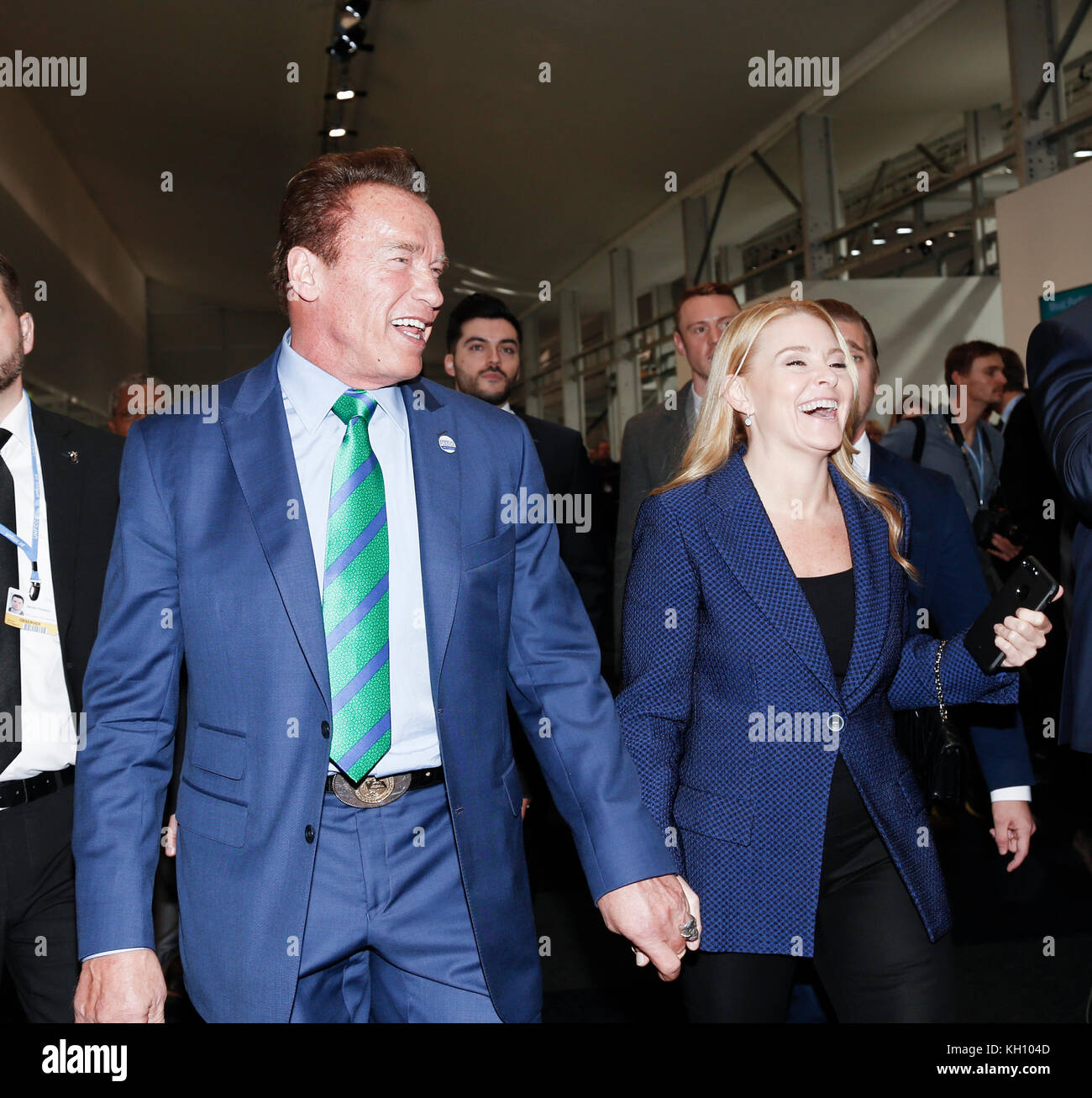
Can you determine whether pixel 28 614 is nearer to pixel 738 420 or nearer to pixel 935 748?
pixel 738 420

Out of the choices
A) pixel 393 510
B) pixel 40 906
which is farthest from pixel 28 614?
pixel 393 510

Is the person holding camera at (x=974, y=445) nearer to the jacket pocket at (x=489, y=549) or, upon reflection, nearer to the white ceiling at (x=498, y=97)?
the jacket pocket at (x=489, y=549)

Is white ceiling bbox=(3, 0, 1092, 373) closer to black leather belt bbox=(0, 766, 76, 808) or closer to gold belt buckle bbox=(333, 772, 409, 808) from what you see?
black leather belt bbox=(0, 766, 76, 808)

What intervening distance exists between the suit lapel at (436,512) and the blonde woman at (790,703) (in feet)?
1.58

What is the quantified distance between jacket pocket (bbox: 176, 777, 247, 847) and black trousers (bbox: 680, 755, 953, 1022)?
0.86 m

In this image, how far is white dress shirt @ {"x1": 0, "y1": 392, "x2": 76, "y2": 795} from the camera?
2051 millimetres

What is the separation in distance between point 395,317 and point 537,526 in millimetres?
411

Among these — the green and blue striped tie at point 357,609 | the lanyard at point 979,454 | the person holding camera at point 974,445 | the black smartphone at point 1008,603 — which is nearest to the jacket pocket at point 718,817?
the black smartphone at point 1008,603

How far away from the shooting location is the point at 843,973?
1.99 metres

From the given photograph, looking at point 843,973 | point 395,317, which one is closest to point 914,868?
point 843,973

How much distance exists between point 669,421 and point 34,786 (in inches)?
104

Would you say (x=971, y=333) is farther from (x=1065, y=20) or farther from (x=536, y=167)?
(x=536, y=167)

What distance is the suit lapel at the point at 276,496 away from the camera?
5.41 feet

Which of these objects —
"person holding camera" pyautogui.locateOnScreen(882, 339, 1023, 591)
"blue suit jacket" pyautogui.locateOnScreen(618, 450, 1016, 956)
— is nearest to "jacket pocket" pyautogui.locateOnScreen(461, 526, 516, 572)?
"blue suit jacket" pyautogui.locateOnScreen(618, 450, 1016, 956)
